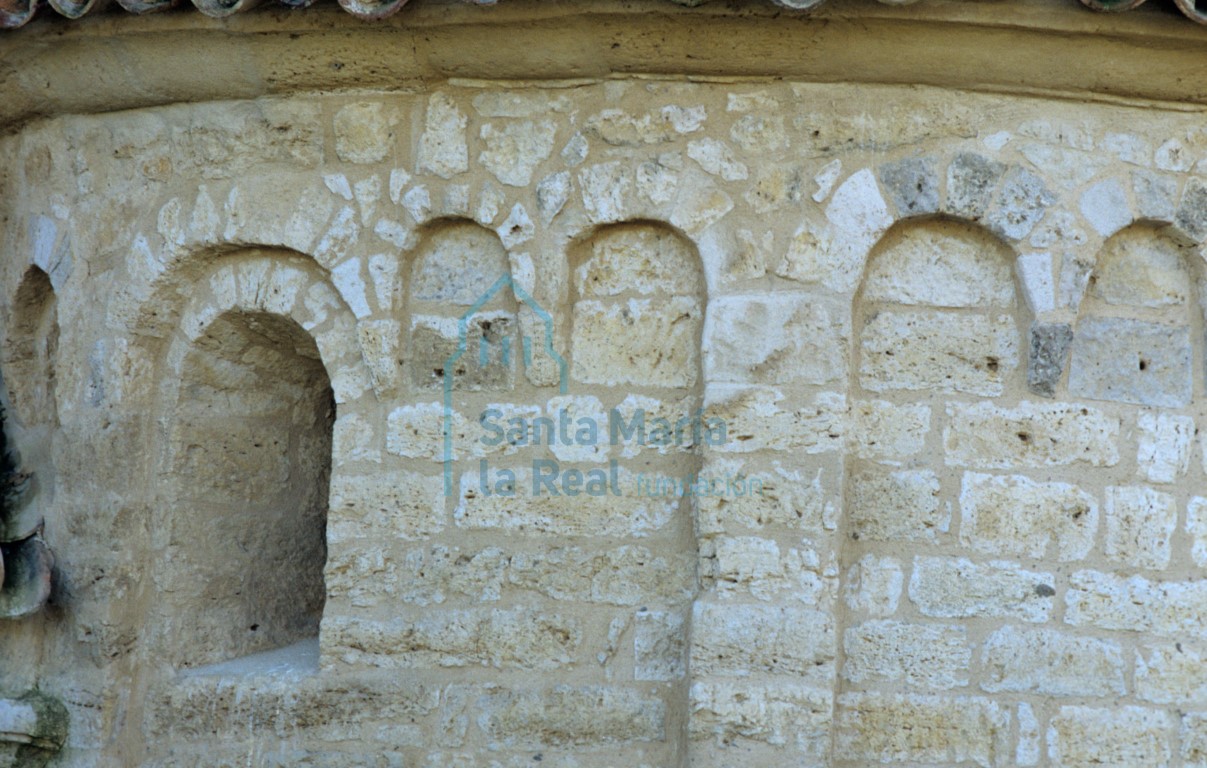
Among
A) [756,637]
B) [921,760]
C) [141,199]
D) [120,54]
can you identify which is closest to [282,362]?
[141,199]

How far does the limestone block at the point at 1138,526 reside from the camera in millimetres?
3898

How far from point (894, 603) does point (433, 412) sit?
1.42 m

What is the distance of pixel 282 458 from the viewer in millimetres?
4789

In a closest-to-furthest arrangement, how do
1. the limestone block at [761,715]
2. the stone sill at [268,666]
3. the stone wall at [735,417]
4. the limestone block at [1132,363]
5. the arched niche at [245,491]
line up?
the limestone block at [761,715] < the stone wall at [735,417] < the limestone block at [1132,363] < the stone sill at [268,666] < the arched niche at [245,491]

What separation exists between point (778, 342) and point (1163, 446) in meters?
1.13

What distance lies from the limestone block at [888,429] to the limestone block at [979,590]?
0.32 meters

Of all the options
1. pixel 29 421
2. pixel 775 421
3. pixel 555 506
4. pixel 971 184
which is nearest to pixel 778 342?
pixel 775 421

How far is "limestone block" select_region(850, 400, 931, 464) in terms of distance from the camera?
3.92 metres

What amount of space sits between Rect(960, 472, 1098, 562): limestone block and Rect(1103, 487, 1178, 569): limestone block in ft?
0.19

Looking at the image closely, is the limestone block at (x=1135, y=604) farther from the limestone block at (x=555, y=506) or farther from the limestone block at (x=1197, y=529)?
the limestone block at (x=555, y=506)

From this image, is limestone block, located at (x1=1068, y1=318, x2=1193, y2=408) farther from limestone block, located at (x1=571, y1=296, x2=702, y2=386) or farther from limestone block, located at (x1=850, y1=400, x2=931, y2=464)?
limestone block, located at (x1=571, y1=296, x2=702, y2=386)

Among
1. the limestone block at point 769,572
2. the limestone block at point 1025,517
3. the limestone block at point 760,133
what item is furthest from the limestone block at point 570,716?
the limestone block at point 760,133

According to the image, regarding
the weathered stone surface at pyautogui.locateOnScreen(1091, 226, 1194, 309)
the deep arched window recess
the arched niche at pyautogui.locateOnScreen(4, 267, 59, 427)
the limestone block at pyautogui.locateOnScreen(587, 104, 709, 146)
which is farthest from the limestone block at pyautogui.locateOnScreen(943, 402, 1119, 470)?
the arched niche at pyautogui.locateOnScreen(4, 267, 59, 427)

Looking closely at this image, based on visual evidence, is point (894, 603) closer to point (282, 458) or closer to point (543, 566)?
point (543, 566)
